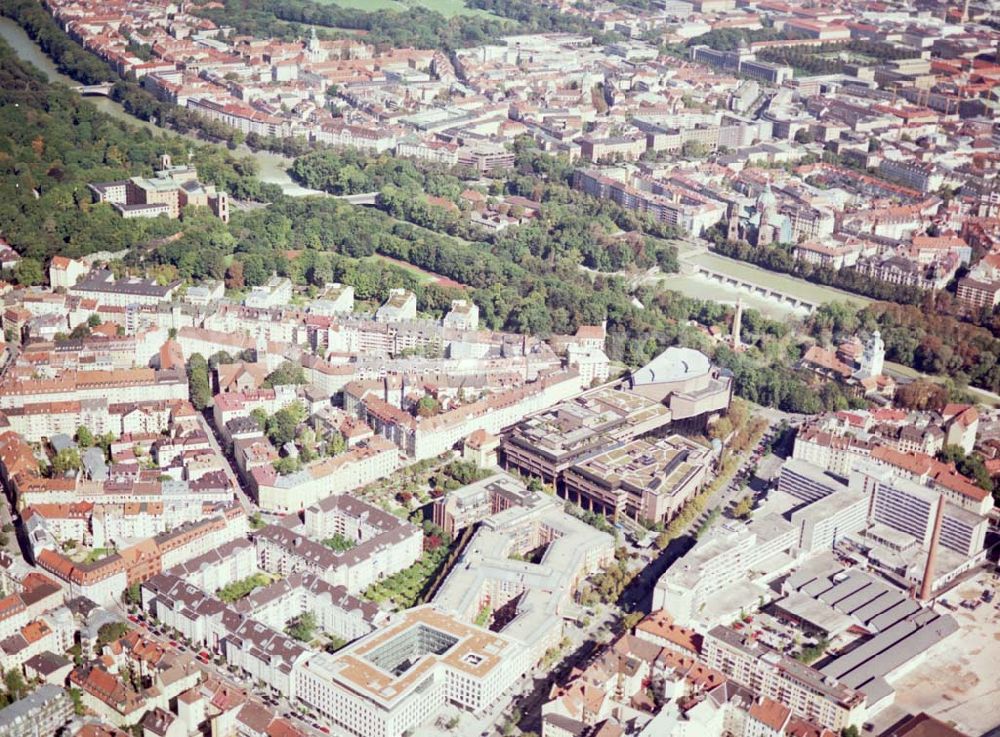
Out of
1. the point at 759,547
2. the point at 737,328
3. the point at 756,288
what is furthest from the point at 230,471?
the point at 756,288

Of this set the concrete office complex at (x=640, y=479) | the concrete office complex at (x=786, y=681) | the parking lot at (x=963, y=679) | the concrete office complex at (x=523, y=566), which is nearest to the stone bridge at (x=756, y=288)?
the concrete office complex at (x=640, y=479)

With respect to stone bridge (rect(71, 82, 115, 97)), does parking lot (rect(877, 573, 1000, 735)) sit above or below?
below

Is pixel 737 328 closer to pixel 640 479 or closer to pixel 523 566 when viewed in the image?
pixel 640 479

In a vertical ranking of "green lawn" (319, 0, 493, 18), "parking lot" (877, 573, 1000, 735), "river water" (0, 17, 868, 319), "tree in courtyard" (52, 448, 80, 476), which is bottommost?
"parking lot" (877, 573, 1000, 735)

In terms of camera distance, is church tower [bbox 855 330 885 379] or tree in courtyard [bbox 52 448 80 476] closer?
tree in courtyard [bbox 52 448 80 476]

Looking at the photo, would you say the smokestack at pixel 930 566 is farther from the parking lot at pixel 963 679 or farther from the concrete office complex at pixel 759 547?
the concrete office complex at pixel 759 547

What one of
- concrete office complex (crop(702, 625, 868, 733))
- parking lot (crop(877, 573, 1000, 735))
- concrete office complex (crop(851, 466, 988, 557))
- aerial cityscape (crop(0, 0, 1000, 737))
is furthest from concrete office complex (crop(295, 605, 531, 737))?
concrete office complex (crop(851, 466, 988, 557))

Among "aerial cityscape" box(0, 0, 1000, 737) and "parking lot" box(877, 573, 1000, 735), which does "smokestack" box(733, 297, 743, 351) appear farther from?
"parking lot" box(877, 573, 1000, 735)
